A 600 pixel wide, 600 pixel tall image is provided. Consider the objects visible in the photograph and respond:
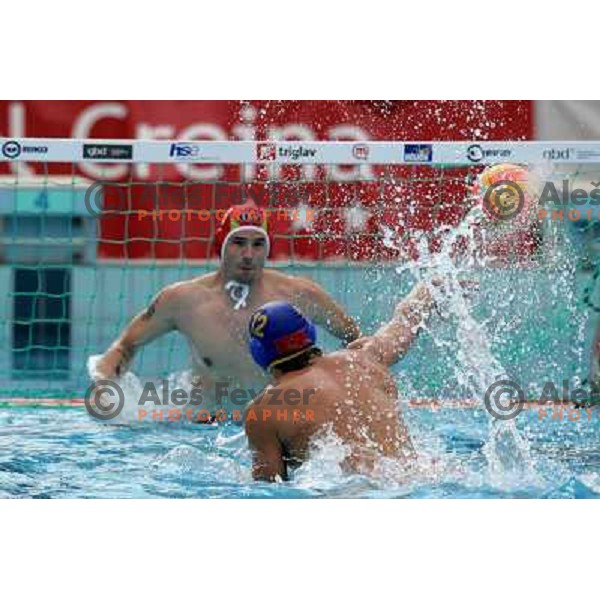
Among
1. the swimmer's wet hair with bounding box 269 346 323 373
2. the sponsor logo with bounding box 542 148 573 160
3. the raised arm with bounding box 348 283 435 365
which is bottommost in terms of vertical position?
the swimmer's wet hair with bounding box 269 346 323 373

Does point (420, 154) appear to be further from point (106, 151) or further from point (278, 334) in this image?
point (278, 334)

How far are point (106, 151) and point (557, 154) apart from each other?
2.28 metres

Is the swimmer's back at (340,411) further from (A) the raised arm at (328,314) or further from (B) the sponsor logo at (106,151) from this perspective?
(B) the sponsor logo at (106,151)

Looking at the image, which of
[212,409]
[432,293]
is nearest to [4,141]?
[212,409]

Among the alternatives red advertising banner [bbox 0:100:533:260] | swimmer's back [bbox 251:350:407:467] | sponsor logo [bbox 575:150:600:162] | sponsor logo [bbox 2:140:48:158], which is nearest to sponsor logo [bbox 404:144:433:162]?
sponsor logo [bbox 575:150:600:162]

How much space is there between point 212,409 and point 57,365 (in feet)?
9.90

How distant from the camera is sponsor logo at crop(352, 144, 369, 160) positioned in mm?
5973

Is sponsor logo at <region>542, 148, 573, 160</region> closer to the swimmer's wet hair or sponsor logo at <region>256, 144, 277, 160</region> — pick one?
sponsor logo at <region>256, 144, 277, 160</region>

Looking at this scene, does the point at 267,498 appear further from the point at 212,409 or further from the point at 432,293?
the point at 212,409

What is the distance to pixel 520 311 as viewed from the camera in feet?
24.4

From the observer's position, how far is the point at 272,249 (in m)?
8.39

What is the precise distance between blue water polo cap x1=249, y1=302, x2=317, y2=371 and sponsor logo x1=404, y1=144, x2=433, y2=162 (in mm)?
2069

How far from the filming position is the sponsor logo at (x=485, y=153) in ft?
19.5

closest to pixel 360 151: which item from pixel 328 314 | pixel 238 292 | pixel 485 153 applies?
pixel 485 153
